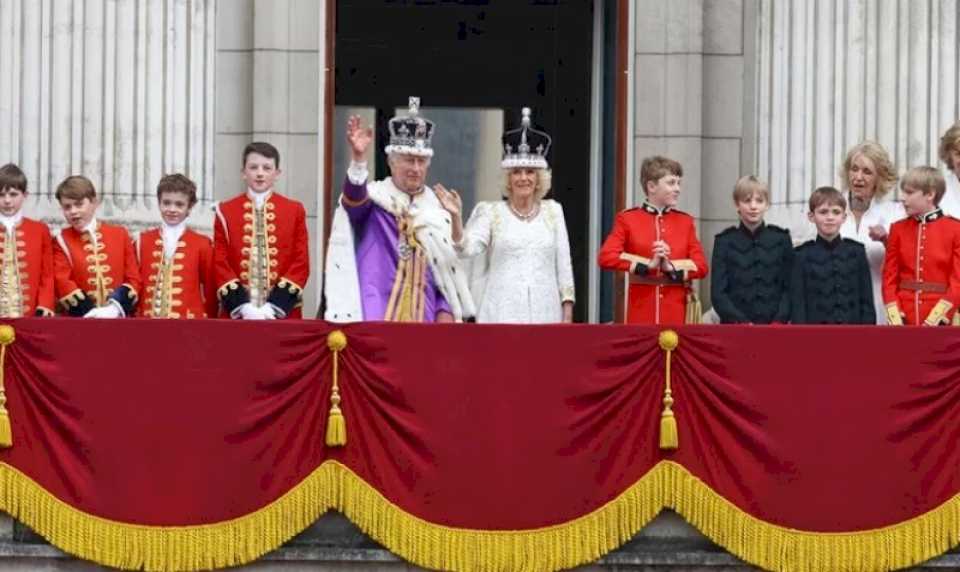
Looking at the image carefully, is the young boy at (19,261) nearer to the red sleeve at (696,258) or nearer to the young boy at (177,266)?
the young boy at (177,266)

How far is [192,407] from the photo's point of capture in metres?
17.8

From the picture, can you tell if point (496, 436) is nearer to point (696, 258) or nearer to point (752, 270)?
point (752, 270)

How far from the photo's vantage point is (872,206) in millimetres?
19984

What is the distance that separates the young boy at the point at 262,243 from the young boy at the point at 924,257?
348 cm

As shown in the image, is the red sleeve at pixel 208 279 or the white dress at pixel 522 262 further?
the white dress at pixel 522 262

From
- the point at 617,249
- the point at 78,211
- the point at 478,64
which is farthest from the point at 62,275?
the point at 478,64

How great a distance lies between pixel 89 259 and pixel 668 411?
3761 mm

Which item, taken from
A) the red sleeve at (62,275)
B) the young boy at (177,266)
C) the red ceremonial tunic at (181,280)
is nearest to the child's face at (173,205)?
the young boy at (177,266)

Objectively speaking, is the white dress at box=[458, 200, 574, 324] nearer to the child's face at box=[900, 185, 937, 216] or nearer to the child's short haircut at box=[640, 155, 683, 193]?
the child's short haircut at box=[640, 155, 683, 193]

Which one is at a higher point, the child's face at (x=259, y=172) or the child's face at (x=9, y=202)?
the child's face at (x=259, y=172)

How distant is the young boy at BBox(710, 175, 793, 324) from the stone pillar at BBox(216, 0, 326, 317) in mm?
3736

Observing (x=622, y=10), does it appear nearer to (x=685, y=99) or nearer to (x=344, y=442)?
(x=685, y=99)

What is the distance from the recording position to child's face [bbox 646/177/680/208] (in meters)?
19.6

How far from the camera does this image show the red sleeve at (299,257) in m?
19.4
